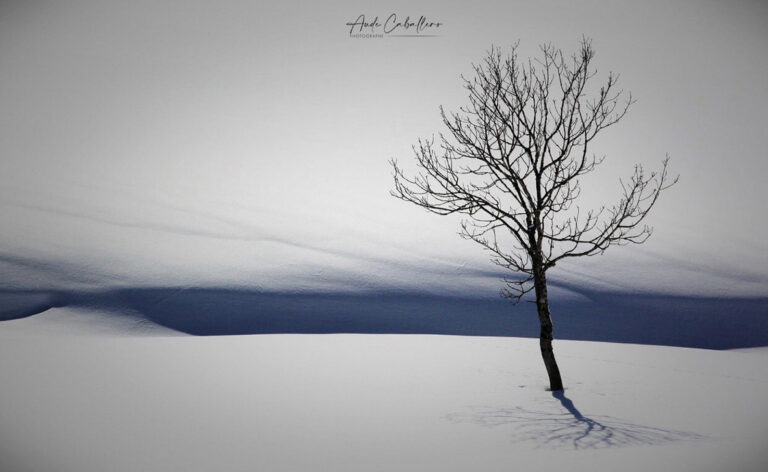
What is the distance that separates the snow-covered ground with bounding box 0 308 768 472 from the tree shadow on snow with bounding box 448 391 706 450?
0.11 ft

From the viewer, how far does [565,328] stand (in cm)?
1759

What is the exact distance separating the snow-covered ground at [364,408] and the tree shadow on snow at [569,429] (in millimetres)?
32

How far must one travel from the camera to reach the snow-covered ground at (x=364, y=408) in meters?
6.78

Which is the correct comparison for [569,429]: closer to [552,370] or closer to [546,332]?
[552,370]

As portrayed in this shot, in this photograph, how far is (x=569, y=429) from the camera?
25.5 ft

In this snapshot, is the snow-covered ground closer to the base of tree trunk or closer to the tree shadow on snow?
the tree shadow on snow

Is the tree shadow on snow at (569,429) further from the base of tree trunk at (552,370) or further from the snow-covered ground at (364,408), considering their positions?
the base of tree trunk at (552,370)

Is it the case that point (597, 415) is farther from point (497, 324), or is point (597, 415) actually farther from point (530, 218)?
point (497, 324)

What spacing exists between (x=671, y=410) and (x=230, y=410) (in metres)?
6.32

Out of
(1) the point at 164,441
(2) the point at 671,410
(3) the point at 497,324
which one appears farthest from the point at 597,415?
(3) the point at 497,324

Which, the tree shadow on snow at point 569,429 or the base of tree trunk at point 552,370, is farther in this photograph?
the base of tree trunk at point 552,370

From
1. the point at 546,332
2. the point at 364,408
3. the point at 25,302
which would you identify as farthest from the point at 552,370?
the point at 25,302

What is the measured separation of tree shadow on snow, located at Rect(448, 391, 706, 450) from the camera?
7.27 m

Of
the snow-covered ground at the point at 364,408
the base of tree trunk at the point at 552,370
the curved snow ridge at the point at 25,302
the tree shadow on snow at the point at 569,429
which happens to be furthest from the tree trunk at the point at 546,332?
the curved snow ridge at the point at 25,302
